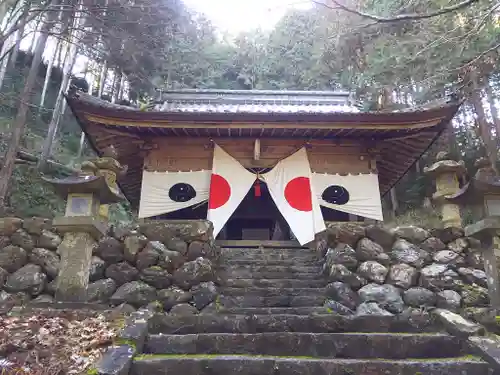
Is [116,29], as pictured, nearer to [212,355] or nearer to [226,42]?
[212,355]

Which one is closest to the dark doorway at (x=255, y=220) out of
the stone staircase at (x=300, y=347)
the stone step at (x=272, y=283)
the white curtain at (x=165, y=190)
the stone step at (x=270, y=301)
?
the white curtain at (x=165, y=190)

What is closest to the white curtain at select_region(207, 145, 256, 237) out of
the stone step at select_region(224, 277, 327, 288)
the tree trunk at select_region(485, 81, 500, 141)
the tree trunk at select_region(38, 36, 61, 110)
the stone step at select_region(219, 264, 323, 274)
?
the stone step at select_region(219, 264, 323, 274)

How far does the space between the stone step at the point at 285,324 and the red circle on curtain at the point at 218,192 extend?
16.6 ft

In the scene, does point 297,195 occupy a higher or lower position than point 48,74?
lower

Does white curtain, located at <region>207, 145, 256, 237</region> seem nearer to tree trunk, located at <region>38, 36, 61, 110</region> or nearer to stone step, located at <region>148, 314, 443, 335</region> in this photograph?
stone step, located at <region>148, 314, 443, 335</region>

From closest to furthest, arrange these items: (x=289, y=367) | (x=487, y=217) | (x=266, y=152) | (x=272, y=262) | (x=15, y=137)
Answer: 1. (x=289, y=367)
2. (x=487, y=217)
3. (x=272, y=262)
4. (x=266, y=152)
5. (x=15, y=137)

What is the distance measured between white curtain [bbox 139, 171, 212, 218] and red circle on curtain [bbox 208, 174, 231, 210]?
0.29 metres

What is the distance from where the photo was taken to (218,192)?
9.24 m

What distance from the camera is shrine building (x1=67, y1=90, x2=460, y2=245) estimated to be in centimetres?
895

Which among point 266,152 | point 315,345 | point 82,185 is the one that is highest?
point 266,152

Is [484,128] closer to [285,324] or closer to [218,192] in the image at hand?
[218,192]

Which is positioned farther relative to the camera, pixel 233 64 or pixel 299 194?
pixel 233 64

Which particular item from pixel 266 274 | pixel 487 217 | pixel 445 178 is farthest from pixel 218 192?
pixel 487 217

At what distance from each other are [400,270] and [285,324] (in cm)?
229
